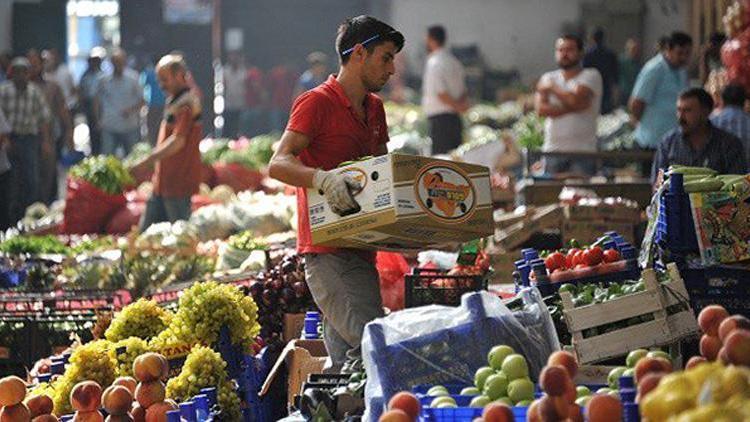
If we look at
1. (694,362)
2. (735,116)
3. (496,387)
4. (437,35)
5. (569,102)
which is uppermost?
(437,35)

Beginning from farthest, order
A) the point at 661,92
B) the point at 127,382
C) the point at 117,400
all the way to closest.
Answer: the point at 661,92 → the point at 127,382 → the point at 117,400

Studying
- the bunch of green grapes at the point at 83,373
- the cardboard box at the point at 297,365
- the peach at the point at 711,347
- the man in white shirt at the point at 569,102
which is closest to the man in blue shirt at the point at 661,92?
the man in white shirt at the point at 569,102

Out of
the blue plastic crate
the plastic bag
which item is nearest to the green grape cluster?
the plastic bag

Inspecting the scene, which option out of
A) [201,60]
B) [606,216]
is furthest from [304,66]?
[606,216]

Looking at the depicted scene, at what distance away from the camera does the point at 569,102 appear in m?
14.1

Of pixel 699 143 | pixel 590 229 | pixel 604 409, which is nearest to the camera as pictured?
pixel 604 409

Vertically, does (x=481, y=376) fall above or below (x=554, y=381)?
below

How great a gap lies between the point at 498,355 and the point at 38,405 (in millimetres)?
1840

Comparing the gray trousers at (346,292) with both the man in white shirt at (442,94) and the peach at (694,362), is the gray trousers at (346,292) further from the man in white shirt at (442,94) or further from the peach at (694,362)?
the man in white shirt at (442,94)

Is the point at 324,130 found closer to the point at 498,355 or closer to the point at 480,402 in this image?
the point at 498,355

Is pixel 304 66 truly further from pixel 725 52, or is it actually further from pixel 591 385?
pixel 591 385

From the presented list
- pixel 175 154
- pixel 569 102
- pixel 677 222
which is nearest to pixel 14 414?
pixel 677 222

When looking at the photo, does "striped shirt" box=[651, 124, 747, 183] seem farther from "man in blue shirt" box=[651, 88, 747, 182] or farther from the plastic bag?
the plastic bag

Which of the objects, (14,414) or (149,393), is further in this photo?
(149,393)
